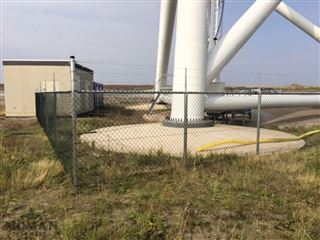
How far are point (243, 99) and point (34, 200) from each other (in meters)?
12.1

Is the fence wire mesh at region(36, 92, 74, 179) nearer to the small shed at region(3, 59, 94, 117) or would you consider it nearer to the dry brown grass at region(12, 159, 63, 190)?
the dry brown grass at region(12, 159, 63, 190)

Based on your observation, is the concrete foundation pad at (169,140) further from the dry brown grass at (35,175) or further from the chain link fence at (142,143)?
the dry brown grass at (35,175)

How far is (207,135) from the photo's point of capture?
1205 cm

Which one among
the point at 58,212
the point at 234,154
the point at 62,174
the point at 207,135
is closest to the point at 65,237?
the point at 58,212

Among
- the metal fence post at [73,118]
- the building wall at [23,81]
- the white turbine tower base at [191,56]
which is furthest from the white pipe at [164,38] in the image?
the metal fence post at [73,118]

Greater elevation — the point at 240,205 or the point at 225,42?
the point at 225,42

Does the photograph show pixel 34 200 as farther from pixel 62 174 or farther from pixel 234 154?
pixel 234 154

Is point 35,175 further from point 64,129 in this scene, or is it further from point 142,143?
point 142,143

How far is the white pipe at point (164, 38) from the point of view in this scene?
77.8 feet

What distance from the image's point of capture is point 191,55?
1379cm

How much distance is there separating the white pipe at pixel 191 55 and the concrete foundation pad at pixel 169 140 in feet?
3.04

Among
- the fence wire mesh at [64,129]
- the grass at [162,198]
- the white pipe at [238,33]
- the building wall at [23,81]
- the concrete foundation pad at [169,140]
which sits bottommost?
the grass at [162,198]

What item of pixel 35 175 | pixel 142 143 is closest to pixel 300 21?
pixel 142 143

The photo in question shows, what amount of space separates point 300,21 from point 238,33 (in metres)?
13.8
